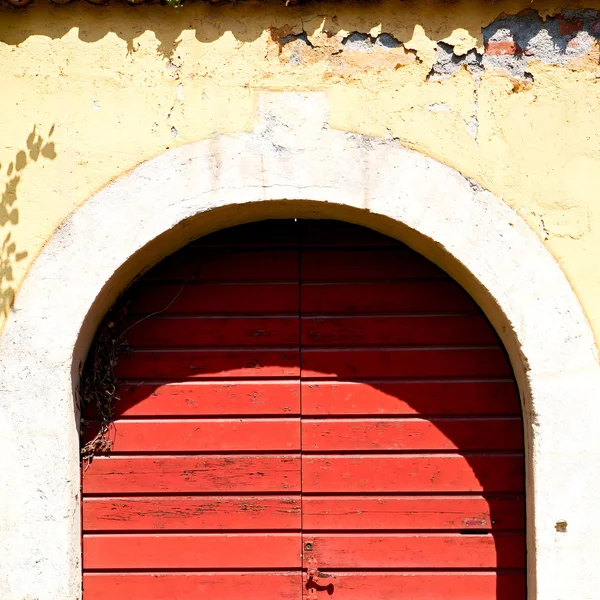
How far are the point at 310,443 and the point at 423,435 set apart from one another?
0.54 metres

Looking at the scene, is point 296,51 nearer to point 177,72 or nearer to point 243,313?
point 177,72

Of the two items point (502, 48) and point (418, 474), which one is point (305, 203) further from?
point (418, 474)

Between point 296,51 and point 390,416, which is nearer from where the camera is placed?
point 296,51

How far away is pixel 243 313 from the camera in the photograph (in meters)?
3.80

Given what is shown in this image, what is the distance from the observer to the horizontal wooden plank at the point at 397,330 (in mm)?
3750

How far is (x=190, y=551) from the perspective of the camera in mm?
3652

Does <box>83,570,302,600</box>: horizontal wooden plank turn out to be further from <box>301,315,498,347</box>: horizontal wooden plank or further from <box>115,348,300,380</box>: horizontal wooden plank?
<box>301,315,498,347</box>: horizontal wooden plank

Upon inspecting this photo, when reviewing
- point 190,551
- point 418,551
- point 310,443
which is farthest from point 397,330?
point 190,551

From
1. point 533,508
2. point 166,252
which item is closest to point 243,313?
point 166,252

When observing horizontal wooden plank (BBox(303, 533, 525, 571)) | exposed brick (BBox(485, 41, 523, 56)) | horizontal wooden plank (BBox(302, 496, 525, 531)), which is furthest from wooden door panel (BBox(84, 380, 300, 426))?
exposed brick (BBox(485, 41, 523, 56))

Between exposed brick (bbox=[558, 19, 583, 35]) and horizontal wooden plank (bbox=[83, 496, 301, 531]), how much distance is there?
8.04 ft

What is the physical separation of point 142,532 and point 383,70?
241 centimetres

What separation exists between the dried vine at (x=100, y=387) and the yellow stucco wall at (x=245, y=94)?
1.62ft

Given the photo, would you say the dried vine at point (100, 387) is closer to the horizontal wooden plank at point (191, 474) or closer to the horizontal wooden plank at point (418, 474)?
the horizontal wooden plank at point (191, 474)
